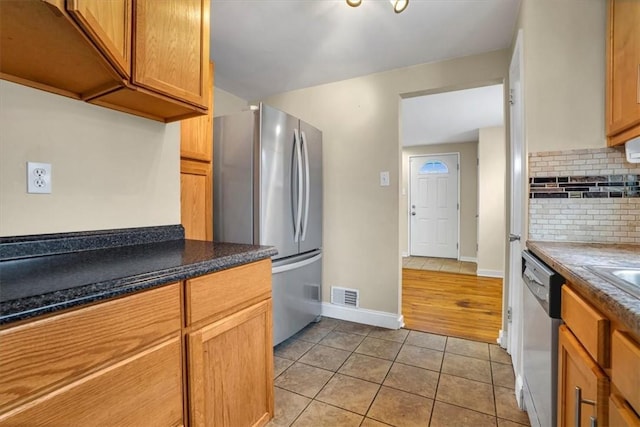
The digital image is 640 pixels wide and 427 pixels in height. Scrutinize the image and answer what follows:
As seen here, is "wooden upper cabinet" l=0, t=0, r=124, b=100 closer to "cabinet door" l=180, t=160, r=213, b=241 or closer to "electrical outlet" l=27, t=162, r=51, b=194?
"electrical outlet" l=27, t=162, r=51, b=194

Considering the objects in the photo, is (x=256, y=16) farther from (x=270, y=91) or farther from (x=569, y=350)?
(x=569, y=350)

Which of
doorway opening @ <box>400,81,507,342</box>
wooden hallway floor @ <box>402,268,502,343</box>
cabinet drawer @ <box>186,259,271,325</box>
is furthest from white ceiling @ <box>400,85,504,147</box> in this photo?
cabinet drawer @ <box>186,259,271,325</box>

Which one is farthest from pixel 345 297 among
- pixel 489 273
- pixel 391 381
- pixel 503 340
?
pixel 489 273

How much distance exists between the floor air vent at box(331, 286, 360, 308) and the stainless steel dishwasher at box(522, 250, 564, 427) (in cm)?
145

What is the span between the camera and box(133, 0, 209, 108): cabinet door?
1118mm

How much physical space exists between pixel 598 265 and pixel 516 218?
0.95 m

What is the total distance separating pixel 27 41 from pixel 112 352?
3.05ft

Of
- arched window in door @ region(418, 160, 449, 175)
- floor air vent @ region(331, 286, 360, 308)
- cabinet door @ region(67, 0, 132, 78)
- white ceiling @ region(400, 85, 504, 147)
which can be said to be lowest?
floor air vent @ region(331, 286, 360, 308)

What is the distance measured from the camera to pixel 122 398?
2.59 ft

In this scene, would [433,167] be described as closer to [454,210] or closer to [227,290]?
[454,210]

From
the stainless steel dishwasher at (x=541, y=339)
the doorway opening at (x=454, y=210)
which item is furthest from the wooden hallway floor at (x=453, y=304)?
the stainless steel dishwasher at (x=541, y=339)

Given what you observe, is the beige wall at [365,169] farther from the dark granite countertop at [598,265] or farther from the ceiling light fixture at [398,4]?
the dark granite countertop at [598,265]

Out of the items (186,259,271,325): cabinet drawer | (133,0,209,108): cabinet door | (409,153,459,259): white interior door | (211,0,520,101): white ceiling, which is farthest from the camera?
(409,153,459,259): white interior door

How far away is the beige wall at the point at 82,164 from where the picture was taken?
3.43ft
